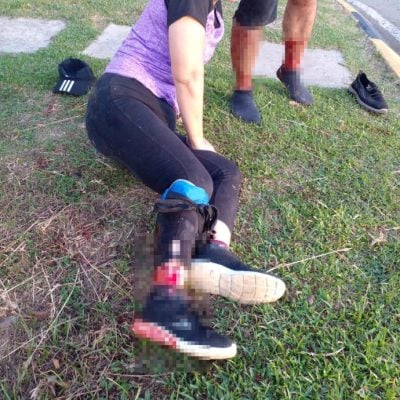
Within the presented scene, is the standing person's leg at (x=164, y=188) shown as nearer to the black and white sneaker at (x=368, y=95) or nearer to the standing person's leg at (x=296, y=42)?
the standing person's leg at (x=296, y=42)

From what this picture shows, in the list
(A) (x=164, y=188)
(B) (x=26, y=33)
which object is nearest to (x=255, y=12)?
(A) (x=164, y=188)

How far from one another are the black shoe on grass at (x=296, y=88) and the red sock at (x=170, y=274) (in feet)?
5.97

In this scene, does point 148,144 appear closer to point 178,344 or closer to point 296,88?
point 178,344

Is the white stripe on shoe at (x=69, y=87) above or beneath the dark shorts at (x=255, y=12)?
beneath

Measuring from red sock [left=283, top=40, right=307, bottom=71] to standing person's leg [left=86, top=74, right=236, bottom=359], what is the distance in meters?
1.36

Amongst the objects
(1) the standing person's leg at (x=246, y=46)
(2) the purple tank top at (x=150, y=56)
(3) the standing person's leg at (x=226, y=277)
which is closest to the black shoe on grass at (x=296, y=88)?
(1) the standing person's leg at (x=246, y=46)

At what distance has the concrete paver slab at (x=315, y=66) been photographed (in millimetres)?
3240

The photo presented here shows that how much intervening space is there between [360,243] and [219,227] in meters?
0.60

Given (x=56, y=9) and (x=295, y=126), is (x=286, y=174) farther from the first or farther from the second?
(x=56, y=9)

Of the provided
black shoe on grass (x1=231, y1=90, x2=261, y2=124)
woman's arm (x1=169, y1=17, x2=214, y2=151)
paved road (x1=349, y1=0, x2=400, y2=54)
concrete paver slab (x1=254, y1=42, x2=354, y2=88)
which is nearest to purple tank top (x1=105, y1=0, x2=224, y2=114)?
woman's arm (x1=169, y1=17, x2=214, y2=151)

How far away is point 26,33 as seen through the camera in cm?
357

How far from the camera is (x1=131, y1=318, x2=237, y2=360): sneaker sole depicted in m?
1.25

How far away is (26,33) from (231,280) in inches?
121

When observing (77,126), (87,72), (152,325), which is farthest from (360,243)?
(87,72)
